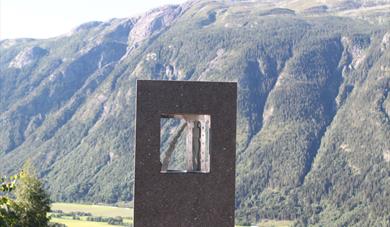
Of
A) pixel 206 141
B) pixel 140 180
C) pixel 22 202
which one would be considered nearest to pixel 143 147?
pixel 140 180

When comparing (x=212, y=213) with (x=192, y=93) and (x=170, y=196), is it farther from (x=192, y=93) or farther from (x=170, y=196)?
(x=192, y=93)

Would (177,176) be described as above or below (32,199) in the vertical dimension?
above

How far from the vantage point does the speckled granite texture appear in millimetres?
18372

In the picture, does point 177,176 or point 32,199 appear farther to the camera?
point 32,199

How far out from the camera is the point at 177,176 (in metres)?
18.4

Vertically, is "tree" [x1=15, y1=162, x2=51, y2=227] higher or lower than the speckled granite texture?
lower

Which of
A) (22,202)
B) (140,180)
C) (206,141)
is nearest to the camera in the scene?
(140,180)

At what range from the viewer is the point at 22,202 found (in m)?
50.0

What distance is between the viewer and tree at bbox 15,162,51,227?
161 ft

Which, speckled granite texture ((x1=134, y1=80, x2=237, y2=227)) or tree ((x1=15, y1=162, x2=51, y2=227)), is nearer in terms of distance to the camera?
speckled granite texture ((x1=134, y1=80, x2=237, y2=227))

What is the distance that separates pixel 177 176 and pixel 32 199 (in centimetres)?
3465

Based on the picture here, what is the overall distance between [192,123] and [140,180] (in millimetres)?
2512

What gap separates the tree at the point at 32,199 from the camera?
1935 inches

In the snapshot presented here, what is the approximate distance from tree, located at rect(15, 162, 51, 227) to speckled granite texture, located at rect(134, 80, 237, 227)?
3122cm
